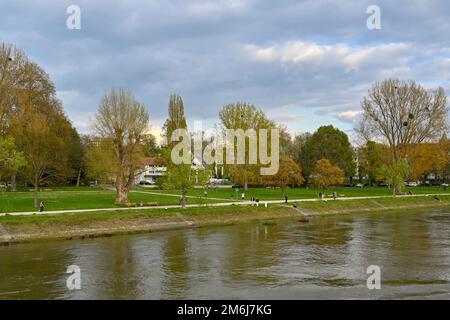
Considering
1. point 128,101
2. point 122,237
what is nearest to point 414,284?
point 122,237

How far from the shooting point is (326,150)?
97.9 m

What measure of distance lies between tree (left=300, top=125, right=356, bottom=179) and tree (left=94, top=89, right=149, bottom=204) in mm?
53064

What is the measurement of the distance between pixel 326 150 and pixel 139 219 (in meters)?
64.2

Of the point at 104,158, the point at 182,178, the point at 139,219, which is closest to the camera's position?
the point at 139,219

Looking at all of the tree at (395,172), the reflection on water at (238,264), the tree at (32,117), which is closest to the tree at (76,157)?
the tree at (32,117)

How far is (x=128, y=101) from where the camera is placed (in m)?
52.0

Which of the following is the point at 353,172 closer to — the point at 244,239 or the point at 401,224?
the point at 401,224

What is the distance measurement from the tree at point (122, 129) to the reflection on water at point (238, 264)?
13.7 metres

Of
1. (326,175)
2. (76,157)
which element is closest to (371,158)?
(326,175)

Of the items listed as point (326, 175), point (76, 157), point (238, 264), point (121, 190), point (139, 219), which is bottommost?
point (238, 264)

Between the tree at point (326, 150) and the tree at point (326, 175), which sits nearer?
the tree at point (326, 175)

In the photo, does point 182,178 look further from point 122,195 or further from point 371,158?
point 371,158

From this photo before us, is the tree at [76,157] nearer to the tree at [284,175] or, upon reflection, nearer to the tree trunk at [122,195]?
the tree at [284,175]

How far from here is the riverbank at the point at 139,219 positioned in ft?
117
